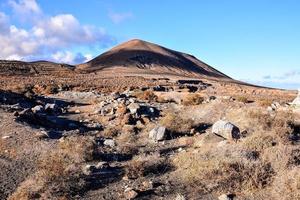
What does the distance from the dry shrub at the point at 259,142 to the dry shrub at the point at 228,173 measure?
34.3 inches

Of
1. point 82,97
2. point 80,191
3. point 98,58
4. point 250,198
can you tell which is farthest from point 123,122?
point 98,58

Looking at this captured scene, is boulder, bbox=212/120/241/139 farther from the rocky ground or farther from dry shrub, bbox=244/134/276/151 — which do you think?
dry shrub, bbox=244/134/276/151

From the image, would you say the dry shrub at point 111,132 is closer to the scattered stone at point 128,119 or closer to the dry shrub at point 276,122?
the scattered stone at point 128,119

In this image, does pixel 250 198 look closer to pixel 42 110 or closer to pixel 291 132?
pixel 291 132

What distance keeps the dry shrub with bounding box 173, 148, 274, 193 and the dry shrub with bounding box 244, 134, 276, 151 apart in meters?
0.87

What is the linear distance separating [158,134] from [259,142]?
18.0 ft

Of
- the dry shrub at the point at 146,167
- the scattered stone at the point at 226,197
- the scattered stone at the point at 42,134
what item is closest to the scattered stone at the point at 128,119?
the scattered stone at the point at 42,134

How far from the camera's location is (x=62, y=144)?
15.4 metres

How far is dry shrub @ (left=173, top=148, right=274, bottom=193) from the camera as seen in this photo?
11156mm

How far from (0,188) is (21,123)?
7228 millimetres

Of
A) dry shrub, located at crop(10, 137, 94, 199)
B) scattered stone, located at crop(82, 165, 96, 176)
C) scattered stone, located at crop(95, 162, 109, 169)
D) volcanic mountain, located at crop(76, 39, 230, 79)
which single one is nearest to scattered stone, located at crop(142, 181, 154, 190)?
dry shrub, located at crop(10, 137, 94, 199)

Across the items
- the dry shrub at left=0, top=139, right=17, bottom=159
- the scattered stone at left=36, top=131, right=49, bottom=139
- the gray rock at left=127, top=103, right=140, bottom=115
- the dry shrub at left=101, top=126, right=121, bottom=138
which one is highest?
the gray rock at left=127, top=103, right=140, bottom=115

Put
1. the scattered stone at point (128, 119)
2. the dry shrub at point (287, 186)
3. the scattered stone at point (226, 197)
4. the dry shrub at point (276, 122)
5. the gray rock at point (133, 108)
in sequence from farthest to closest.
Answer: the gray rock at point (133, 108) < the scattered stone at point (128, 119) < the dry shrub at point (276, 122) < the scattered stone at point (226, 197) < the dry shrub at point (287, 186)

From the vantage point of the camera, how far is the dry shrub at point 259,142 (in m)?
13.4
